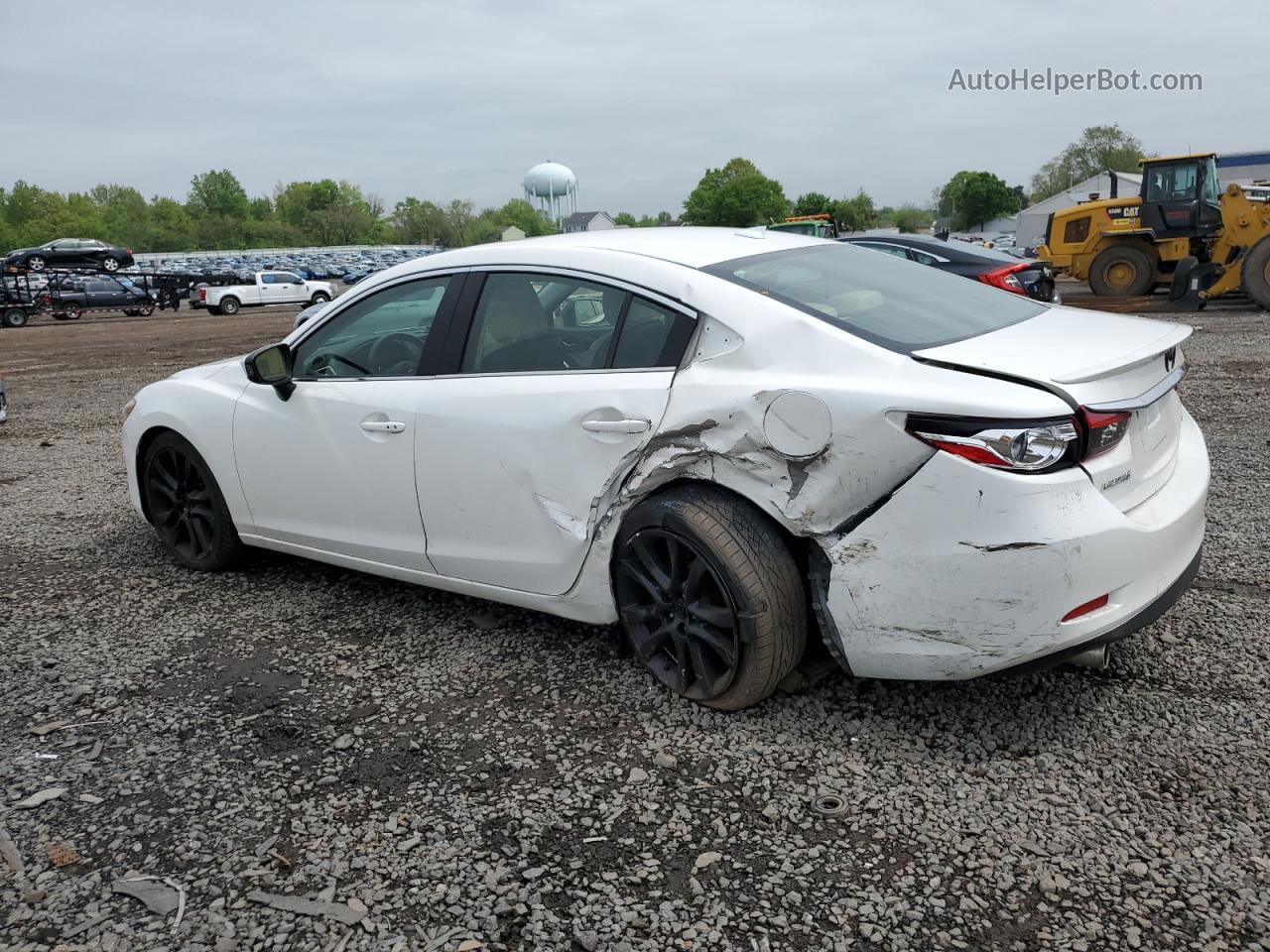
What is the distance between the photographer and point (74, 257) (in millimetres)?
43125

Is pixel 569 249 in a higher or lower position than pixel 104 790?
higher

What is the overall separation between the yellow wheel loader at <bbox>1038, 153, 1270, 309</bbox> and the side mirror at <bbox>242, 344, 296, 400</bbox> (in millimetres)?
15952

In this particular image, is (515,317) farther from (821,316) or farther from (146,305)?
(146,305)

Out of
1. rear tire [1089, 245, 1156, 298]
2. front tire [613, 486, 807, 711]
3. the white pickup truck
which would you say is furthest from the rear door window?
the white pickup truck

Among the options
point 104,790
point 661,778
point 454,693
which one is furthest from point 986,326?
point 104,790

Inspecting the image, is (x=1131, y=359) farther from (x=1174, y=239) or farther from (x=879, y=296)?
(x=1174, y=239)

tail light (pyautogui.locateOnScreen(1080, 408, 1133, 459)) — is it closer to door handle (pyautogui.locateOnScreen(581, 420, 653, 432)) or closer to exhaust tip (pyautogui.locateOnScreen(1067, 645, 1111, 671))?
exhaust tip (pyautogui.locateOnScreen(1067, 645, 1111, 671))

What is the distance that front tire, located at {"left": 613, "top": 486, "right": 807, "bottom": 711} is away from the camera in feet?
9.81

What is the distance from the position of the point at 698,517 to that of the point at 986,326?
115cm

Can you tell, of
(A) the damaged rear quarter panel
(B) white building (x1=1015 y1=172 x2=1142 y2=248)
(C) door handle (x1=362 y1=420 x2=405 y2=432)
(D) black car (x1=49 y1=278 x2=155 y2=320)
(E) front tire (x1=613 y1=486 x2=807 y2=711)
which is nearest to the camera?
(A) the damaged rear quarter panel

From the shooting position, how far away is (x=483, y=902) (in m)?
2.43

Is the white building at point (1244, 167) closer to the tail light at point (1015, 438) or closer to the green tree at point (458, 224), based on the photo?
the tail light at point (1015, 438)

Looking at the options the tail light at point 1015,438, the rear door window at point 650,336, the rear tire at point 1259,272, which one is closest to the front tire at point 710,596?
the rear door window at point 650,336

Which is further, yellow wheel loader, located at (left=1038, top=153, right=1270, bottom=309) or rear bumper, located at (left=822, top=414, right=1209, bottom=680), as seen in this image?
yellow wheel loader, located at (left=1038, top=153, right=1270, bottom=309)
